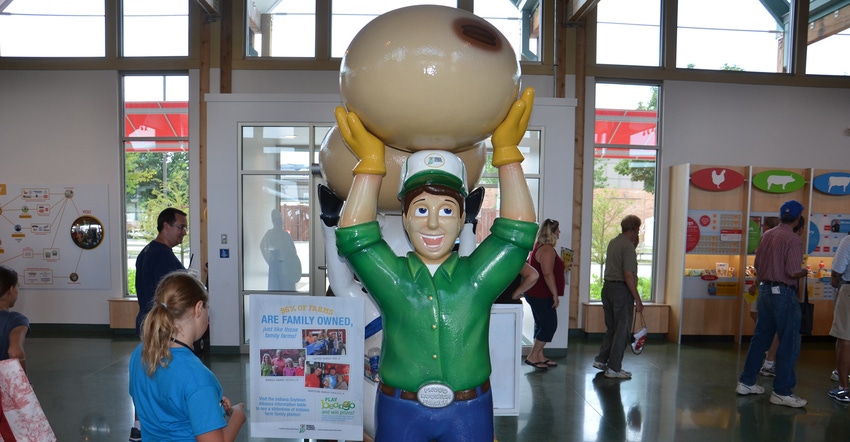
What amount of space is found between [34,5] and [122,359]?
15.4 feet

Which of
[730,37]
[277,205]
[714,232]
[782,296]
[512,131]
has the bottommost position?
[782,296]

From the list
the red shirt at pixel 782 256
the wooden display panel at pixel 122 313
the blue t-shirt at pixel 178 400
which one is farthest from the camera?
the wooden display panel at pixel 122 313

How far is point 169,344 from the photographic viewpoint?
154 cm

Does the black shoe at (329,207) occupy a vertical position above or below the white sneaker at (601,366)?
above

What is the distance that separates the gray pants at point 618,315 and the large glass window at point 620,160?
1884mm

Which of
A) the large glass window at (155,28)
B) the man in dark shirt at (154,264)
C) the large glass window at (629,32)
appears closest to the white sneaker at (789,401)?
the large glass window at (629,32)

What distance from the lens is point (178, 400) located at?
4.97 ft

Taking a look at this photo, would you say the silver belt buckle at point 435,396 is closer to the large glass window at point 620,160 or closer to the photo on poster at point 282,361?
the photo on poster at point 282,361

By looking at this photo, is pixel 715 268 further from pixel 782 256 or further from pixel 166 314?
pixel 166 314

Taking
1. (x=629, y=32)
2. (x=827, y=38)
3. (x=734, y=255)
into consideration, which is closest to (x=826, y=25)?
(x=827, y=38)

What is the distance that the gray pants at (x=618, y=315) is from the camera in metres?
5.03

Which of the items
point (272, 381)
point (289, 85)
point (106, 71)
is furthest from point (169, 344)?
point (106, 71)

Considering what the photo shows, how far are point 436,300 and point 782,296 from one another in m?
3.73

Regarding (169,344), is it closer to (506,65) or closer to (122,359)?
(506,65)
